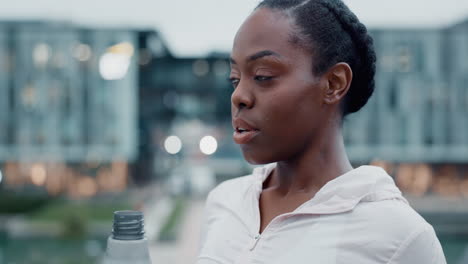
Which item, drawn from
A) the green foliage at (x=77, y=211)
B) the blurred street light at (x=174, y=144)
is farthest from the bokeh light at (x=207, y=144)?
the blurred street light at (x=174, y=144)

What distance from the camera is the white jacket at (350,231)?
648 mm

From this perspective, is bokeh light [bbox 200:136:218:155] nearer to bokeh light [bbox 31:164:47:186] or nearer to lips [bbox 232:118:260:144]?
lips [bbox 232:118:260:144]

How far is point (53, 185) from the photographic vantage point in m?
19.4

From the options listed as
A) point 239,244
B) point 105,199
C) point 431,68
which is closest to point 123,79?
point 105,199

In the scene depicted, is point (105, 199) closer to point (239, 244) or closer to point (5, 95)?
point (5, 95)

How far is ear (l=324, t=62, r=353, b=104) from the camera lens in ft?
2.23

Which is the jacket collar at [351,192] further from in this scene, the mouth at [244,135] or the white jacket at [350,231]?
the mouth at [244,135]

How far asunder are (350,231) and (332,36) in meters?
0.24

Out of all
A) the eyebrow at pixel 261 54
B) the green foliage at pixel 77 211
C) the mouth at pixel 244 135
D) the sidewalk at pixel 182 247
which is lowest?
the green foliage at pixel 77 211

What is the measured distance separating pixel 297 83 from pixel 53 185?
20.0m

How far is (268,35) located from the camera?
66 centimetres

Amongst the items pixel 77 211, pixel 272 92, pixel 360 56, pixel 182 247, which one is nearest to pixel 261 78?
pixel 272 92

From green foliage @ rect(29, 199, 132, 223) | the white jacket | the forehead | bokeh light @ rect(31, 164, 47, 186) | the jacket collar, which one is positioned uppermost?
the forehead

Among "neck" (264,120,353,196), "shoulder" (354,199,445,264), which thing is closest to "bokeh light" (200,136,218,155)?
"neck" (264,120,353,196)
